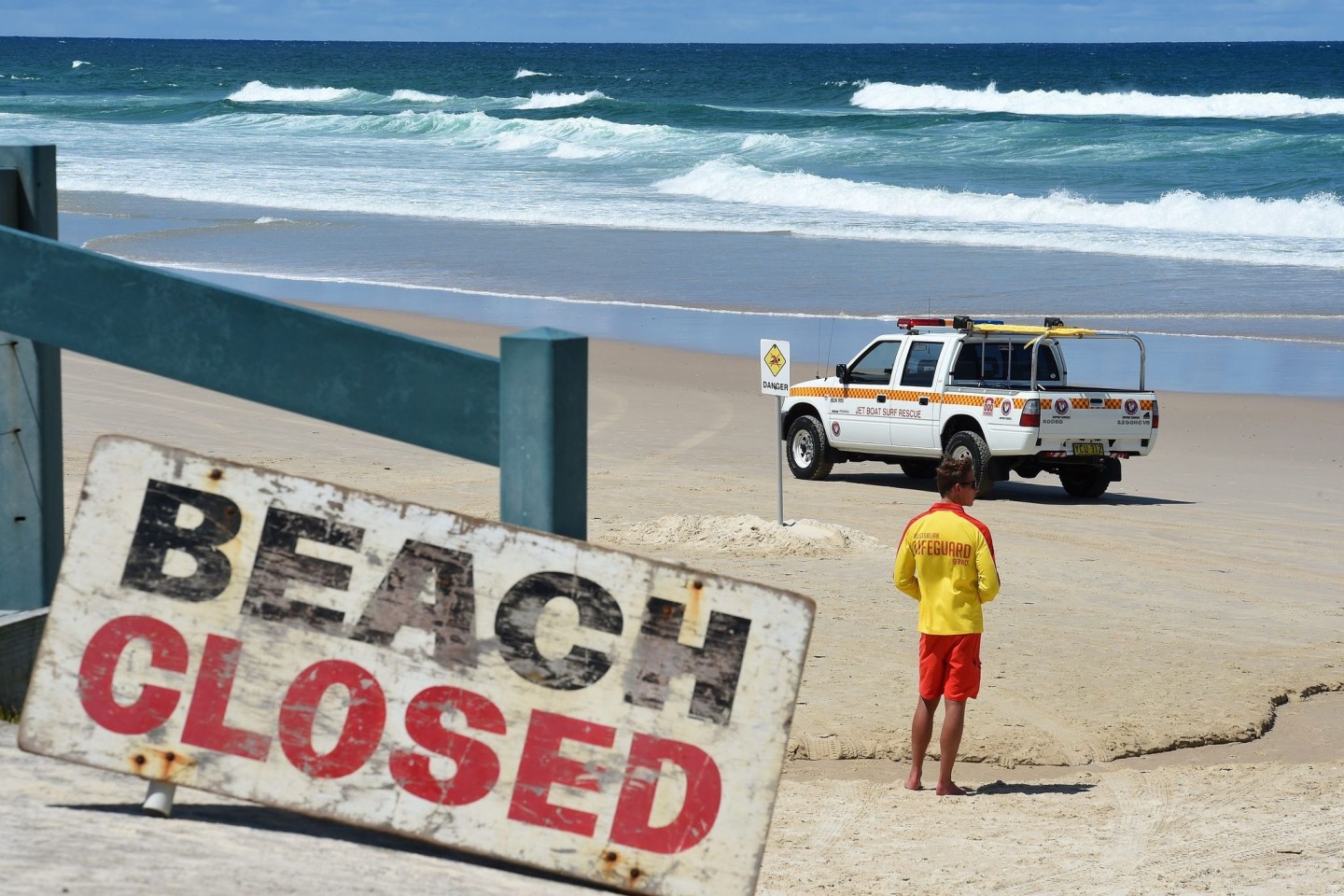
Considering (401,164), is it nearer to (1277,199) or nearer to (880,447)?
(1277,199)

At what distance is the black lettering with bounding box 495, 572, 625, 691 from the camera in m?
3.39

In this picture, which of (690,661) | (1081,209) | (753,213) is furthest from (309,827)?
(1081,209)

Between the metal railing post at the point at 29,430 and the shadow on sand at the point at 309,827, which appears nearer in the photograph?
the shadow on sand at the point at 309,827

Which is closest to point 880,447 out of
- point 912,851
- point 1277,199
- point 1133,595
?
point 1133,595

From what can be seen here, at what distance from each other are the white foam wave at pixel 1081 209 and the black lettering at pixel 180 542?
37221 millimetres

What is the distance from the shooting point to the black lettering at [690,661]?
3.40 meters

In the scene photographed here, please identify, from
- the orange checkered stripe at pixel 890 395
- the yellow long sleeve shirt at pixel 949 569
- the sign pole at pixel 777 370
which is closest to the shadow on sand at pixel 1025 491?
the orange checkered stripe at pixel 890 395

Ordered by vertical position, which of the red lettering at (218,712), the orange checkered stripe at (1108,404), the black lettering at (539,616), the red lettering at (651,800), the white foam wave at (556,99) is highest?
the white foam wave at (556,99)

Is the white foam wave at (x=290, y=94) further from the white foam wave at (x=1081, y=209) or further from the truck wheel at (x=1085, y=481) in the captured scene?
the truck wheel at (x=1085, y=481)

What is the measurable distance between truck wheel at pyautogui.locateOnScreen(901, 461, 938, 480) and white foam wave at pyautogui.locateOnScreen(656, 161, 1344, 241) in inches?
Answer: 948

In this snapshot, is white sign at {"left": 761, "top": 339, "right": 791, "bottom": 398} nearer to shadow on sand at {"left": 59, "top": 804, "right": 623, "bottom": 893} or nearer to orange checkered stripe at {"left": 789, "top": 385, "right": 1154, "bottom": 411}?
orange checkered stripe at {"left": 789, "top": 385, "right": 1154, "bottom": 411}

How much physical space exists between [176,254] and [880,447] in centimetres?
1886

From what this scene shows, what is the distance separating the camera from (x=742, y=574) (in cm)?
1057

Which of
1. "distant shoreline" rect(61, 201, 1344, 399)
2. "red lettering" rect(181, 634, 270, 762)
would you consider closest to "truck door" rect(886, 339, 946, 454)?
"distant shoreline" rect(61, 201, 1344, 399)
